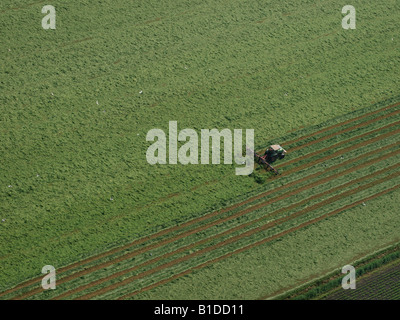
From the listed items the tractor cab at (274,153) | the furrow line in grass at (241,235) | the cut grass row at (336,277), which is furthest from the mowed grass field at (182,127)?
the tractor cab at (274,153)

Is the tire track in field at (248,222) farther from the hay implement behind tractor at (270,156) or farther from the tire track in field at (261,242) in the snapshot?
the hay implement behind tractor at (270,156)

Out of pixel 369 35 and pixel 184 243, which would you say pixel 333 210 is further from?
pixel 369 35

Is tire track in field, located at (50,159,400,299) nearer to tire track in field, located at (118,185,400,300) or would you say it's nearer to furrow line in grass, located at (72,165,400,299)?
furrow line in grass, located at (72,165,400,299)

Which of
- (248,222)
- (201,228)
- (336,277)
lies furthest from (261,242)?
(336,277)

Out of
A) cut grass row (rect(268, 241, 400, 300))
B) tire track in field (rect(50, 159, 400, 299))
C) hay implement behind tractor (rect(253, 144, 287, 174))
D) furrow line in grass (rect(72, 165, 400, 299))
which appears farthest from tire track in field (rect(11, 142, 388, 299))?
cut grass row (rect(268, 241, 400, 300))
